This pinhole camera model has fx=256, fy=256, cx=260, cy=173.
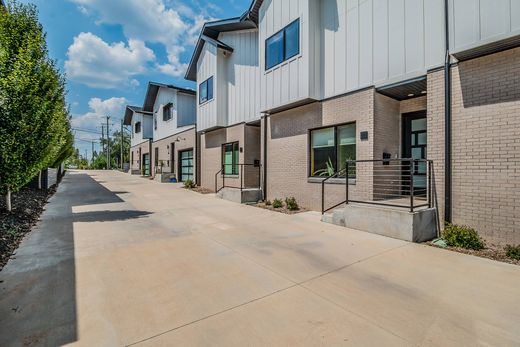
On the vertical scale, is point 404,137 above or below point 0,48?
below

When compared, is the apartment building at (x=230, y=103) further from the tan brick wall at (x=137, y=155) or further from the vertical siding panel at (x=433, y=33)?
the tan brick wall at (x=137, y=155)

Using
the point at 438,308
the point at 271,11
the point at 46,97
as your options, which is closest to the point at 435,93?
the point at 438,308

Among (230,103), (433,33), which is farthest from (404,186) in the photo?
(230,103)

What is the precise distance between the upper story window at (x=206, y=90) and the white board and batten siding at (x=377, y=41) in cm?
707

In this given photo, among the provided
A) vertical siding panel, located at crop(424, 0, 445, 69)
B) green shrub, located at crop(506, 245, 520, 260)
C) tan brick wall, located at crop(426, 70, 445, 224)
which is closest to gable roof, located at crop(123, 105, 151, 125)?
vertical siding panel, located at crop(424, 0, 445, 69)

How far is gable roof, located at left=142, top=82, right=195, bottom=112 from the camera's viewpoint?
61.0 feet

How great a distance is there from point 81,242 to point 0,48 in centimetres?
459

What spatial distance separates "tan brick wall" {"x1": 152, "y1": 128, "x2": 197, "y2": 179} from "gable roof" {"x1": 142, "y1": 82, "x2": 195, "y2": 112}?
10.8 ft

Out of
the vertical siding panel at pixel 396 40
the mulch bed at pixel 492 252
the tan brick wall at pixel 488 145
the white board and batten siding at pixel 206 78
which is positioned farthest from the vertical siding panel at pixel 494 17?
the white board and batten siding at pixel 206 78

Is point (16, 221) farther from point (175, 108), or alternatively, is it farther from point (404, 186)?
point (175, 108)

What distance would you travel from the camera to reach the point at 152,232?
19.0 ft

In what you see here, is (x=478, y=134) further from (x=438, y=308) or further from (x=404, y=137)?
(x=438, y=308)

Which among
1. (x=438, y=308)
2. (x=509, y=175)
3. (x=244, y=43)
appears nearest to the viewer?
(x=438, y=308)

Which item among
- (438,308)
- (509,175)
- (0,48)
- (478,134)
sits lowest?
(438,308)
